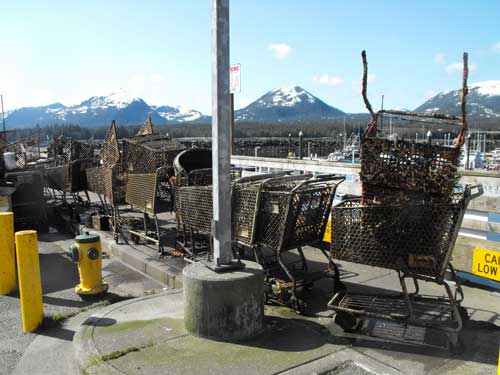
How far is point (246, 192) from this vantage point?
587 cm

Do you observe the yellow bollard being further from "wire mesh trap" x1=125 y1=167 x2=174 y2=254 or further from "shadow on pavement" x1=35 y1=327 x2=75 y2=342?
"wire mesh trap" x1=125 y1=167 x2=174 y2=254

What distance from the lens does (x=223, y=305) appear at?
14.7 feet

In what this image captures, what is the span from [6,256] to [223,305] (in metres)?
3.97

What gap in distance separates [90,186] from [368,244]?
7.76 metres

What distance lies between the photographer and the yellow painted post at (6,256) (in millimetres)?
6742

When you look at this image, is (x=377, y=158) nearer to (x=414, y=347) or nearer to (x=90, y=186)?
(x=414, y=347)

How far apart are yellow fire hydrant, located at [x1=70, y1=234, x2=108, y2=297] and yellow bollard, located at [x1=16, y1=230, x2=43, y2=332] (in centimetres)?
80

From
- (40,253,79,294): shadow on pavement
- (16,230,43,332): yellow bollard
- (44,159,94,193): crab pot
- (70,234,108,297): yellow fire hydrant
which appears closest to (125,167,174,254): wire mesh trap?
(40,253,79,294): shadow on pavement

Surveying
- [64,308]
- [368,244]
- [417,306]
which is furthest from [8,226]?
[417,306]

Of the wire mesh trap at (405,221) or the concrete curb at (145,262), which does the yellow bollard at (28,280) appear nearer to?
the concrete curb at (145,262)

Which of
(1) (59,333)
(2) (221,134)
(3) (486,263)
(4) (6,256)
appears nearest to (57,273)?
(4) (6,256)

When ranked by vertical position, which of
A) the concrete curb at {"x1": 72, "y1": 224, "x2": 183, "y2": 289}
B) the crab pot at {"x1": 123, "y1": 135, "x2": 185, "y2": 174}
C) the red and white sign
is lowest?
the concrete curb at {"x1": 72, "y1": 224, "x2": 183, "y2": 289}

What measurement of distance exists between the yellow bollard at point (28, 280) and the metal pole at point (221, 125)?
2250mm

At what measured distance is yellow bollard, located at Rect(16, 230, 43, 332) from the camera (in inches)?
211
